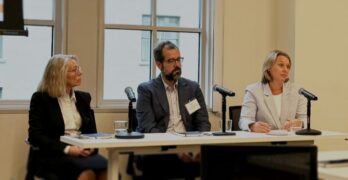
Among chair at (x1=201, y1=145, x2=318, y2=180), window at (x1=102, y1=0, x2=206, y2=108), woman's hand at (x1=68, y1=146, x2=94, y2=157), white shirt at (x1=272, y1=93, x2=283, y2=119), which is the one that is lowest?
woman's hand at (x1=68, y1=146, x2=94, y2=157)

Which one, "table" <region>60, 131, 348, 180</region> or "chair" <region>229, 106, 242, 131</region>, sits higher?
"chair" <region>229, 106, 242, 131</region>

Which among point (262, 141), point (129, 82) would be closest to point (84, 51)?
point (129, 82)

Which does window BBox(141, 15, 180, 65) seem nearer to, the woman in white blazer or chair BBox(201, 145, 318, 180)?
the woman in white blazer

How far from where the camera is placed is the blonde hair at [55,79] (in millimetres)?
3600

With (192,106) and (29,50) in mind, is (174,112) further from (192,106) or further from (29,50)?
(29,50)

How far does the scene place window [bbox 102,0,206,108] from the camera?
4496 mm

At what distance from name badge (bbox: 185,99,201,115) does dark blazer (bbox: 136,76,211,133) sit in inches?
1.0

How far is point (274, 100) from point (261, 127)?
0.39m

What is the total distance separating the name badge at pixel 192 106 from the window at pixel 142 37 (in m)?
0.80

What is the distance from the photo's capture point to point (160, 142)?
9.62 ft

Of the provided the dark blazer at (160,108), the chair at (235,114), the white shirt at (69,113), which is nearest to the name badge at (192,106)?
the dark blazer at (160,108)

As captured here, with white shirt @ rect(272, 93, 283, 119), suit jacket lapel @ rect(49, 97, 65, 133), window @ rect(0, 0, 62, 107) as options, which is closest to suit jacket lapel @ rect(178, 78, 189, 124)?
white shirt @ rect(272, 93, 283, 119)

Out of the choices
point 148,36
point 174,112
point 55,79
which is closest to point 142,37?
point 148,36

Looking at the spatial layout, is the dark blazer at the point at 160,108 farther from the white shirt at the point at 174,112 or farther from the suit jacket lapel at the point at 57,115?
the suit jacket lapel at the point at 57,115
